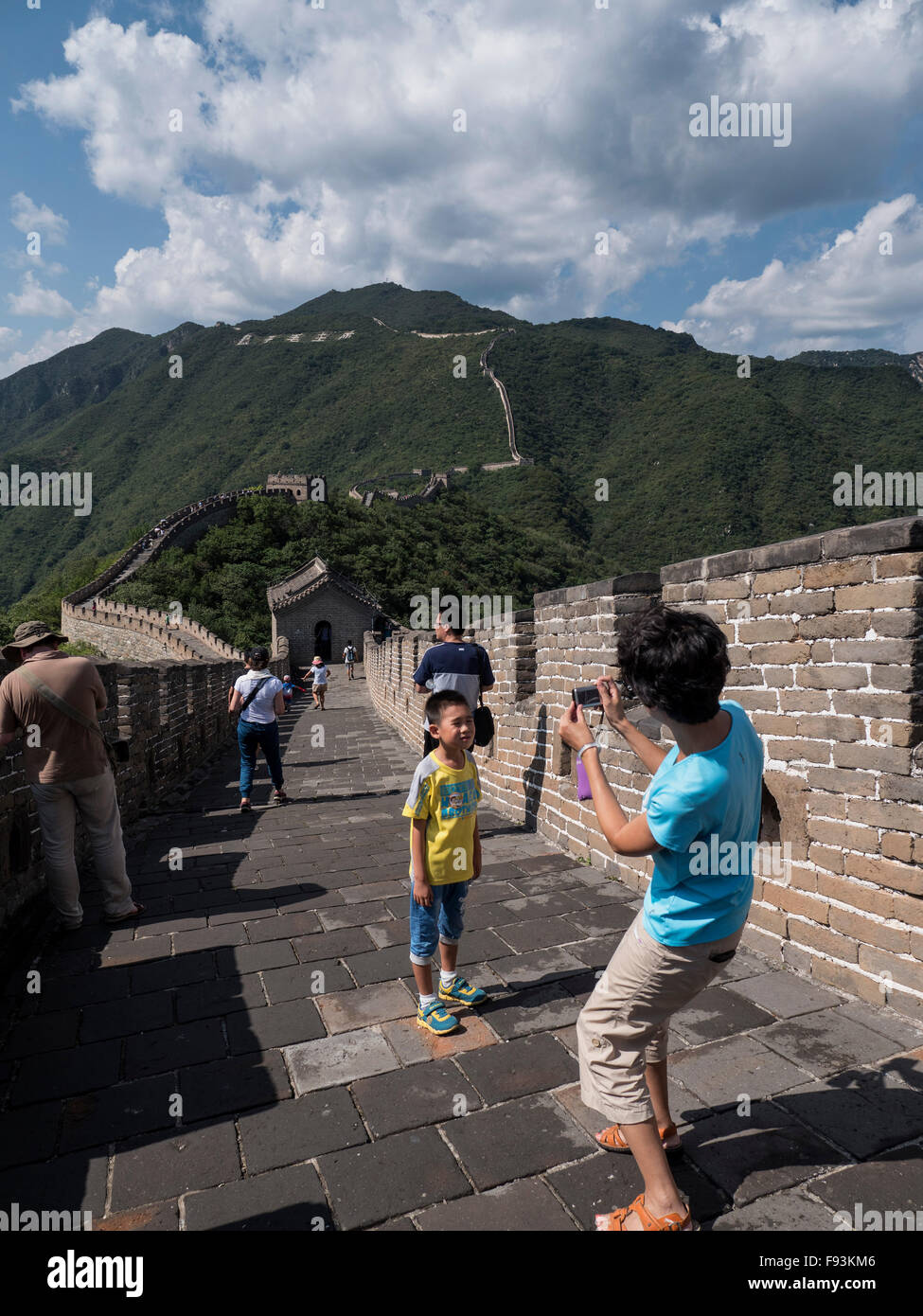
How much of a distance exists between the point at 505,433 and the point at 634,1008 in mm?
95428

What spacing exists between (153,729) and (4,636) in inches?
1836

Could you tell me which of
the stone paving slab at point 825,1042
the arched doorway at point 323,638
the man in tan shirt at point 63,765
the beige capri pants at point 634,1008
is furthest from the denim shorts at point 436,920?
the arched doorway at point 323,638

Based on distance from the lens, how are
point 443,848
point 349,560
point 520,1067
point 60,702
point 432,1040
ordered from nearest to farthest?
point 520,1067, point 432,1040, point 443,848, point 60,702, point 349,560

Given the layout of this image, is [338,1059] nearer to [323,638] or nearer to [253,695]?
[253,695]

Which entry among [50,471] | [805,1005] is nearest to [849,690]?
[805,1005]

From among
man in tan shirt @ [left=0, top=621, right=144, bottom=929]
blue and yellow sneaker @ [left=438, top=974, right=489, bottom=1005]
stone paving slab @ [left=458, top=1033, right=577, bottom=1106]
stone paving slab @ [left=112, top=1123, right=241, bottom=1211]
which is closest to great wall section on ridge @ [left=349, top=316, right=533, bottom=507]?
man in tan shirt @ [left=0, top=621, right=144, bottom=929]

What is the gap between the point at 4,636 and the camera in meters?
46.7

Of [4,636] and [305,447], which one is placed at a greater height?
[305,447]
